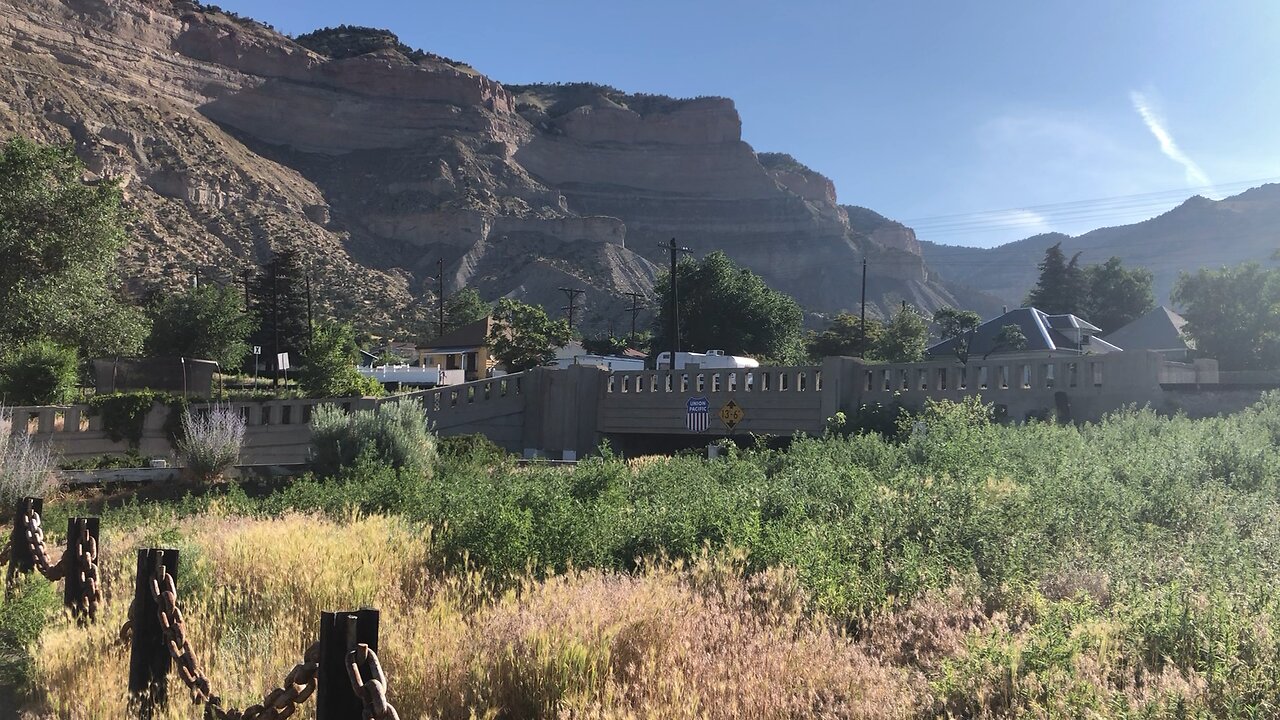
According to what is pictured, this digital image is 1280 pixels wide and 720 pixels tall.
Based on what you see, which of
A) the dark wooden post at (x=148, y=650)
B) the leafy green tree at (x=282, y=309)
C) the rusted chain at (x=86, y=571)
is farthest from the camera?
the leafy green tree at (x=282, y=309)

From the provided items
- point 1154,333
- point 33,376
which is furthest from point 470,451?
point 1154,333

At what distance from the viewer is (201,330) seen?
159ft

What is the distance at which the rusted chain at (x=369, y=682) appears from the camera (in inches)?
122

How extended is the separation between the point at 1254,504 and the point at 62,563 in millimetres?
9841

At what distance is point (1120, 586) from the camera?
5.02m

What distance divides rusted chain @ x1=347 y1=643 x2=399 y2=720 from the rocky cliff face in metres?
86.0

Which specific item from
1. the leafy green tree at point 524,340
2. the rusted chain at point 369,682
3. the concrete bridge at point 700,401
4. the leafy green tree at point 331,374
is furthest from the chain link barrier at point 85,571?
the leafy green tree at point 524,340

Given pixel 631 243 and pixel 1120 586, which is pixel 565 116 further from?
pixel 1120 586

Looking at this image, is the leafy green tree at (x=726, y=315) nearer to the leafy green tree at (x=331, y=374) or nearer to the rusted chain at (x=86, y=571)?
the leafy green tree at (x=331, y=374)

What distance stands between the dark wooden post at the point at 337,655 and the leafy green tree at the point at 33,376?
94.3ft

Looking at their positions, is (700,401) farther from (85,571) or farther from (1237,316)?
(1237,316)

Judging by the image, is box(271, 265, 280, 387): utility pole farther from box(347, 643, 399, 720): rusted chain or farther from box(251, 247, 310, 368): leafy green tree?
box(347, 643, 399, 720): rusted chain

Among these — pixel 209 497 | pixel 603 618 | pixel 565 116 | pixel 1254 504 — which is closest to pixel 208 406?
pixel 209 497

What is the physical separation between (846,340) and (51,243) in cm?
4927
